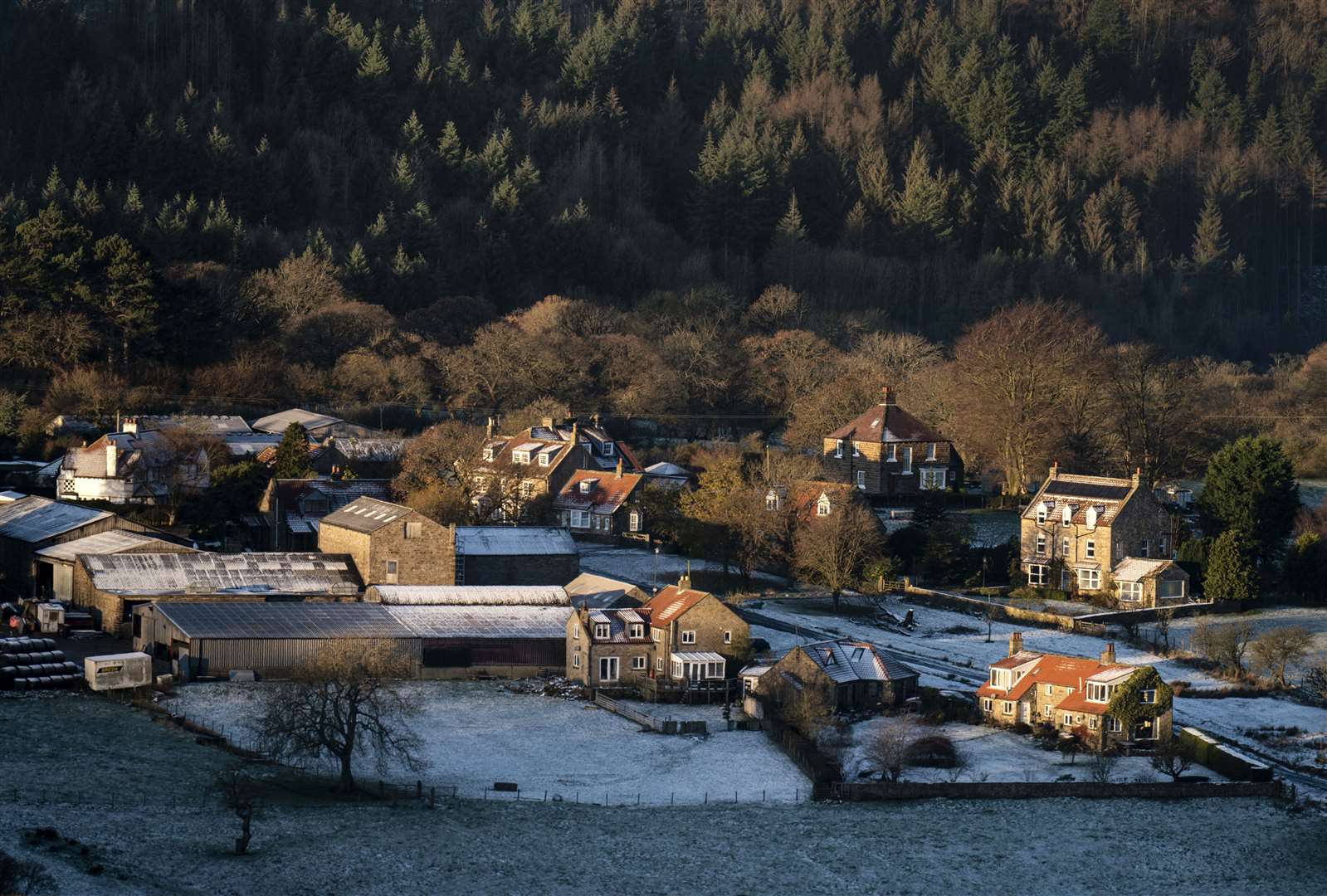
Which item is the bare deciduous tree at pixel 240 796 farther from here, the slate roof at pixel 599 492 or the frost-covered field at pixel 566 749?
the slate roof at pixel 599 492

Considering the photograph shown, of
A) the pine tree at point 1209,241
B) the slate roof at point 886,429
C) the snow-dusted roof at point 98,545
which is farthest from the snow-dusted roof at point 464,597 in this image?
the pine tree at point 1209,241

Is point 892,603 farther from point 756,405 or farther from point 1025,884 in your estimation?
point 756,405

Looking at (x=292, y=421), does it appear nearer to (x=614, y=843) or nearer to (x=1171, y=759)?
(x=1171, y=759)

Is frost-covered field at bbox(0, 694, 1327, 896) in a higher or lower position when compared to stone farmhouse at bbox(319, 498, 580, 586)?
lower

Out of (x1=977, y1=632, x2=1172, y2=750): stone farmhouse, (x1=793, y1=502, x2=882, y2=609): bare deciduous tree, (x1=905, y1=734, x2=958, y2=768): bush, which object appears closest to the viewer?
(x1=905, y1=734, x2=958, y2=768): bush

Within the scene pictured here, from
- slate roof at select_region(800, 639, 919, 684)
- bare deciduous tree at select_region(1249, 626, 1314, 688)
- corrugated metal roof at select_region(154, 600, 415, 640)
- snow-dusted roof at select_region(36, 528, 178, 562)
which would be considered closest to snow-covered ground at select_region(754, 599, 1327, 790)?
bare deciduous tree at select_region(1249, 626, 1314, 688)

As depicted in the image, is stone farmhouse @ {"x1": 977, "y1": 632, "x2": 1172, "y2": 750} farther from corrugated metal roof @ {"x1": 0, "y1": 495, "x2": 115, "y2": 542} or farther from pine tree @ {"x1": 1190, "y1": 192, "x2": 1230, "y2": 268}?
pine tree @ {"x1": 1190, "y1": 192, "x2": 1230, "y2": 268}
